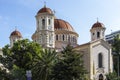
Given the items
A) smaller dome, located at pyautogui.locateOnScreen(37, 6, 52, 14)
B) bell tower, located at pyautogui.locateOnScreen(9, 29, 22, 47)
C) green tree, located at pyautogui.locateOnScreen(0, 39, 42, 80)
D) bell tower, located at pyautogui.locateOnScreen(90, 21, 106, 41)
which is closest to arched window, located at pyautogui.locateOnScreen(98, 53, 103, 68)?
bell tower, located at pyautogui.locateOnScreen(90, 21, 106, 41)

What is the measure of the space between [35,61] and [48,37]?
55.9 feet

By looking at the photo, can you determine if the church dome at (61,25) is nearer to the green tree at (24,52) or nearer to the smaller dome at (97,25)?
the smaller dome at (97,25)

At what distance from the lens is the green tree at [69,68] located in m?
50.8

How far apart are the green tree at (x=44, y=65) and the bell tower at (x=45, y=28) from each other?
16903 millimetres

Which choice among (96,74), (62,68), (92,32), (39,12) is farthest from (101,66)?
(62,68)

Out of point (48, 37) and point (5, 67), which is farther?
point (48, 37)

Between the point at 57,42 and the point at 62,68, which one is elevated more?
the point at 57,42

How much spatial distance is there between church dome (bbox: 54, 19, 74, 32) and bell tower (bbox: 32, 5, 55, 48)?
21.2 feet

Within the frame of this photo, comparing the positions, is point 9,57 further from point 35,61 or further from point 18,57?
point 35,61

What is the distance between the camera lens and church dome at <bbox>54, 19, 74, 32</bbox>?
7522 cm

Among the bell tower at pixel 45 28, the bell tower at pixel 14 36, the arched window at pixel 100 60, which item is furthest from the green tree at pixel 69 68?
the bell tower at pixel 14 36

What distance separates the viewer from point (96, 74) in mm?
67625

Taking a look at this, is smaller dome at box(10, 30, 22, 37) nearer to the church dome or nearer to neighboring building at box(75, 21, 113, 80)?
the church dome

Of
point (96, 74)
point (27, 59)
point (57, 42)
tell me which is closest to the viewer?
point (27, 59)
